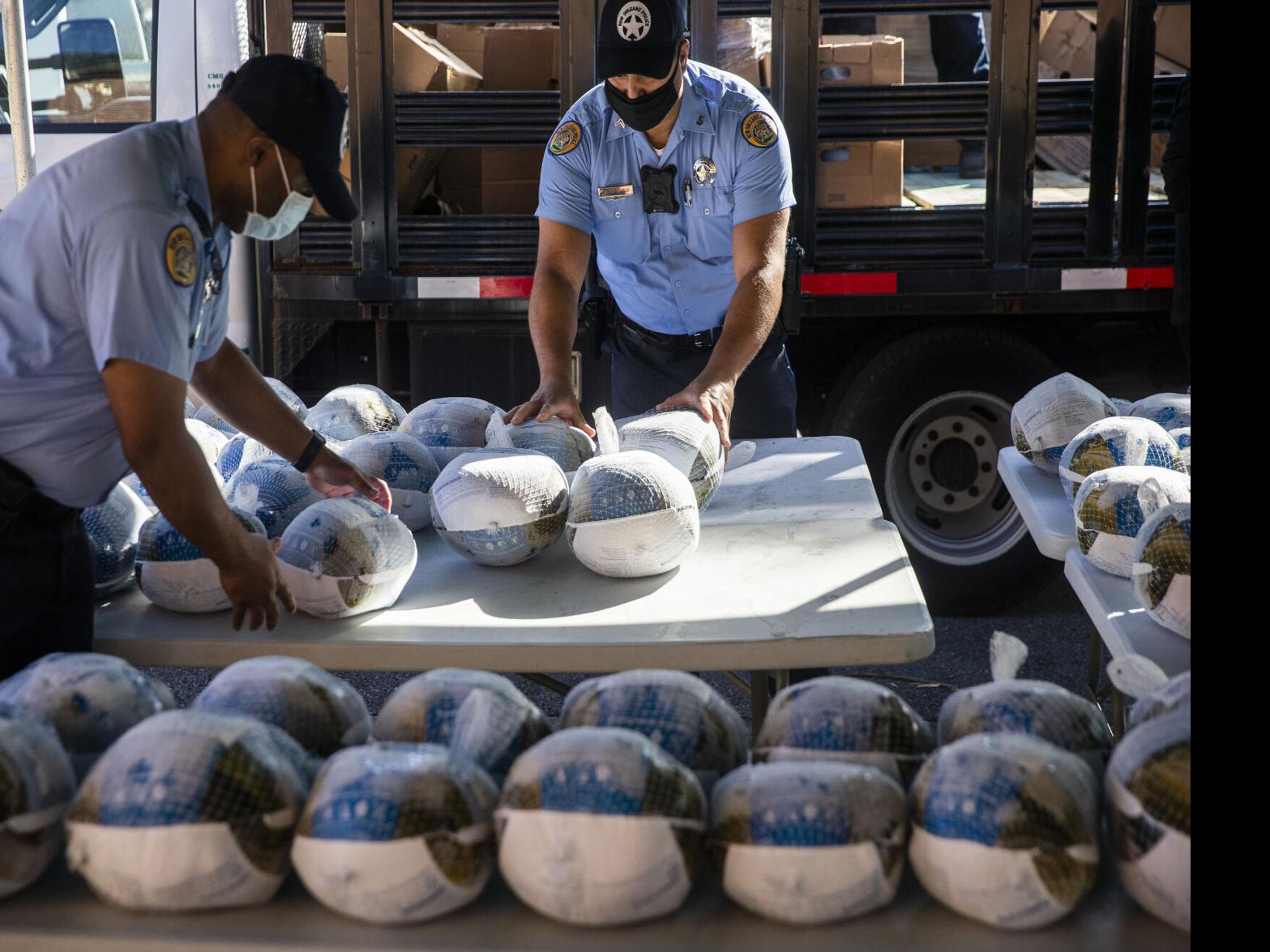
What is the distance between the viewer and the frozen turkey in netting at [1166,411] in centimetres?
297

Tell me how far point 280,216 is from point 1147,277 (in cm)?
339

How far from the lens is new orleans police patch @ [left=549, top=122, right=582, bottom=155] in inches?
133

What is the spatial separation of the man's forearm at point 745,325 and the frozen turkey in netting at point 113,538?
1311 millimetres

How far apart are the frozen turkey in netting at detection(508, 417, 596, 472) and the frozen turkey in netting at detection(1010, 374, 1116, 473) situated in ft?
3.47

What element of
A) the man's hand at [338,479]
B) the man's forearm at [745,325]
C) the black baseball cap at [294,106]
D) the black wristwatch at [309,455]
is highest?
the black baseball cap at [294,106]

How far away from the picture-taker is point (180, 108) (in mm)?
4488

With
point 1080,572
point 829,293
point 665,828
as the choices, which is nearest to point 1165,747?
point 665,828

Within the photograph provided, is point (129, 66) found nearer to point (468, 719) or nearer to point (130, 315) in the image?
point (130, 315)

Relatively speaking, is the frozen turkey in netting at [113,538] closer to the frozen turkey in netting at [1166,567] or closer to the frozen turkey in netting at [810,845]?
the frozen turkey in netting at [810,845]

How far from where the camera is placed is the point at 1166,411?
300 centimetres

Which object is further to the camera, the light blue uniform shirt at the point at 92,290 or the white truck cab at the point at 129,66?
the white truck cab at the point at 129,66

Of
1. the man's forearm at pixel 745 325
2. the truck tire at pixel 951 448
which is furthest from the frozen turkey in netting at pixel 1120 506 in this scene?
the truck tire at pixel 951 448

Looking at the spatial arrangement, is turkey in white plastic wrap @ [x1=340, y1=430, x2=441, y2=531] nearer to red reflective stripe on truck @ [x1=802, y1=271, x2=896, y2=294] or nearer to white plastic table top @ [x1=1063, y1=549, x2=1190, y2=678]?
white plastic table top @ [x1=1063, y1=549, x2=1190, y2=678]

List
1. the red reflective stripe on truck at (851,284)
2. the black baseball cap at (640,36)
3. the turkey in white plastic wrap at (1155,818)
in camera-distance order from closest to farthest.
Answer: the turkey in white plastic wrap at (1155,818)
the black baseball cap at (640,36)
the red reflective stripe on truck at (851,284)
